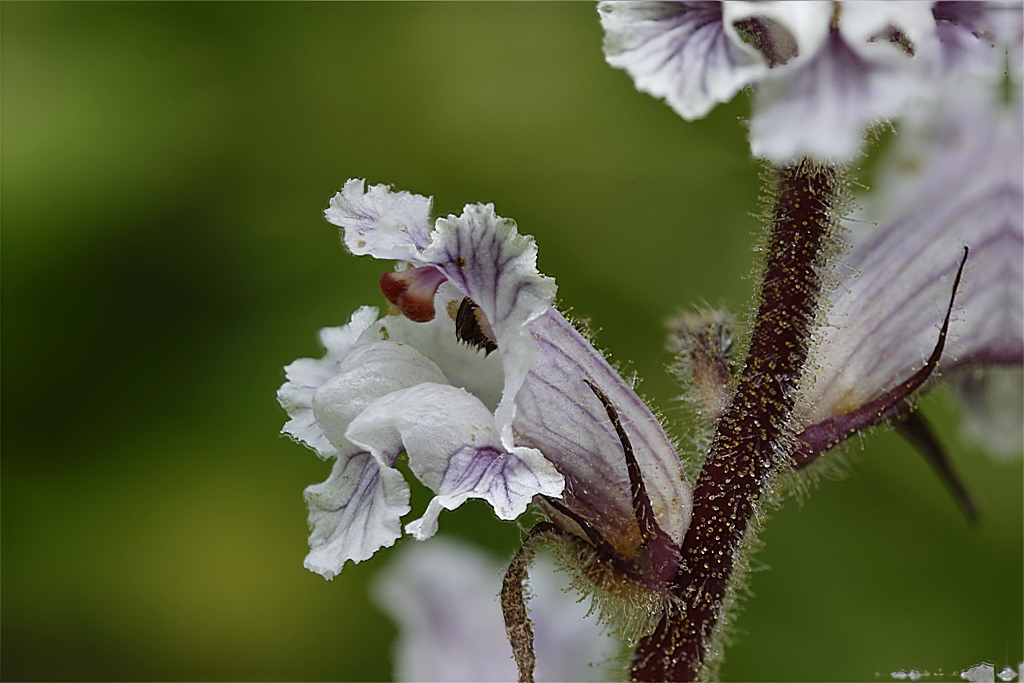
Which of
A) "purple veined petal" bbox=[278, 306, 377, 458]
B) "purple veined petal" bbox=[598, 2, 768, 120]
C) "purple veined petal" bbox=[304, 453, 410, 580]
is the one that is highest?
"purple veined petal" bbox=[598, 2, 768, 120]

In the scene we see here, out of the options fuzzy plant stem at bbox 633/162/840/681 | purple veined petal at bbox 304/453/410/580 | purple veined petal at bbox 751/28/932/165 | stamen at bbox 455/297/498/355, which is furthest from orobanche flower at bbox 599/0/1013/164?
purple veined petal at bbox 304/453/410/580

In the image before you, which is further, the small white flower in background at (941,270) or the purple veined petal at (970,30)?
the small white flower in background at (941,270)

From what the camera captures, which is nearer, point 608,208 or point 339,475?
point 339,475

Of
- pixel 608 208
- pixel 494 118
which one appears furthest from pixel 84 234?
pixel 608 208

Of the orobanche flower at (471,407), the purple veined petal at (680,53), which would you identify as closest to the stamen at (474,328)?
the orobanche flower at (471,407)

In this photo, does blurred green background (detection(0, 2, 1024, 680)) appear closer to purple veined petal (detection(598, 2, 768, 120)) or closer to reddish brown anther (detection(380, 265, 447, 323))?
reddish brown anther (detection(380, 265, 447, 323))

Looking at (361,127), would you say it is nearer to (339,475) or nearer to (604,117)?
(604,117)

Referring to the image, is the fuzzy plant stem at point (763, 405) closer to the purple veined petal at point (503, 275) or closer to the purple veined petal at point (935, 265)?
the purple veined petal at point (935, 265)
